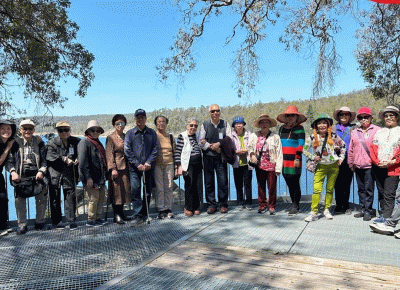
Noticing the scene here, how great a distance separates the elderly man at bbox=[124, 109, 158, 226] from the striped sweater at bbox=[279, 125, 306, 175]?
6.22ft

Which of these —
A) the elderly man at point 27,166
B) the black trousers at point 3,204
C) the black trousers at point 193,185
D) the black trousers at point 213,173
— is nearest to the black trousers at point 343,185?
the black trousers at point 213,173

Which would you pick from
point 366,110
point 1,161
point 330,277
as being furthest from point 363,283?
point 1,161

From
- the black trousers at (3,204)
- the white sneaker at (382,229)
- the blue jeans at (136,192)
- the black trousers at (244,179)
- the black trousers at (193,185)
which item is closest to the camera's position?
the white sneaker at (382,229)

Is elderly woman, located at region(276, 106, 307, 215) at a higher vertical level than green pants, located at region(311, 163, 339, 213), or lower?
higher

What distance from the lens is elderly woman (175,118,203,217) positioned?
4.70 m

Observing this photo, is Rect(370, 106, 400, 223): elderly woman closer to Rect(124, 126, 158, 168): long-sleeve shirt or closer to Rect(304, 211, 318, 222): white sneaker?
Rect(304, 211, 318, 222): white sneaker

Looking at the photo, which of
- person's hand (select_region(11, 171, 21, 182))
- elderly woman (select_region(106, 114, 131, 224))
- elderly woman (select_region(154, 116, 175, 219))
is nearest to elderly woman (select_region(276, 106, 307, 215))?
elderly woman (select_region(154, 116, 175, 219))

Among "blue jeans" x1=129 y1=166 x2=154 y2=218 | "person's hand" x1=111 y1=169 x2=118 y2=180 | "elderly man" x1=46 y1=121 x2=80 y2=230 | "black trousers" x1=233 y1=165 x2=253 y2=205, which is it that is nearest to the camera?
"elderly man" x1=46 y1=121 x2=80 y2=230

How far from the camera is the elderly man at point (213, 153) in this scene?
4773mm

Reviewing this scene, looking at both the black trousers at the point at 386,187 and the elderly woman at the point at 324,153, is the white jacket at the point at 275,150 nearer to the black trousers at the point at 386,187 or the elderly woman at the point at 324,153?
the elderly woman at the point at 324,153

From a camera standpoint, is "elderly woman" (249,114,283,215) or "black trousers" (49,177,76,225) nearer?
"black trousers" (49,177,76,225)

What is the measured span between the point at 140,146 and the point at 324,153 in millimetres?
2565

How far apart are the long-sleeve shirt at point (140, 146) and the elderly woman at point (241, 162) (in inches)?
49.7

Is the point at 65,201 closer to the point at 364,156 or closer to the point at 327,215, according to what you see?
the point at 327,215
